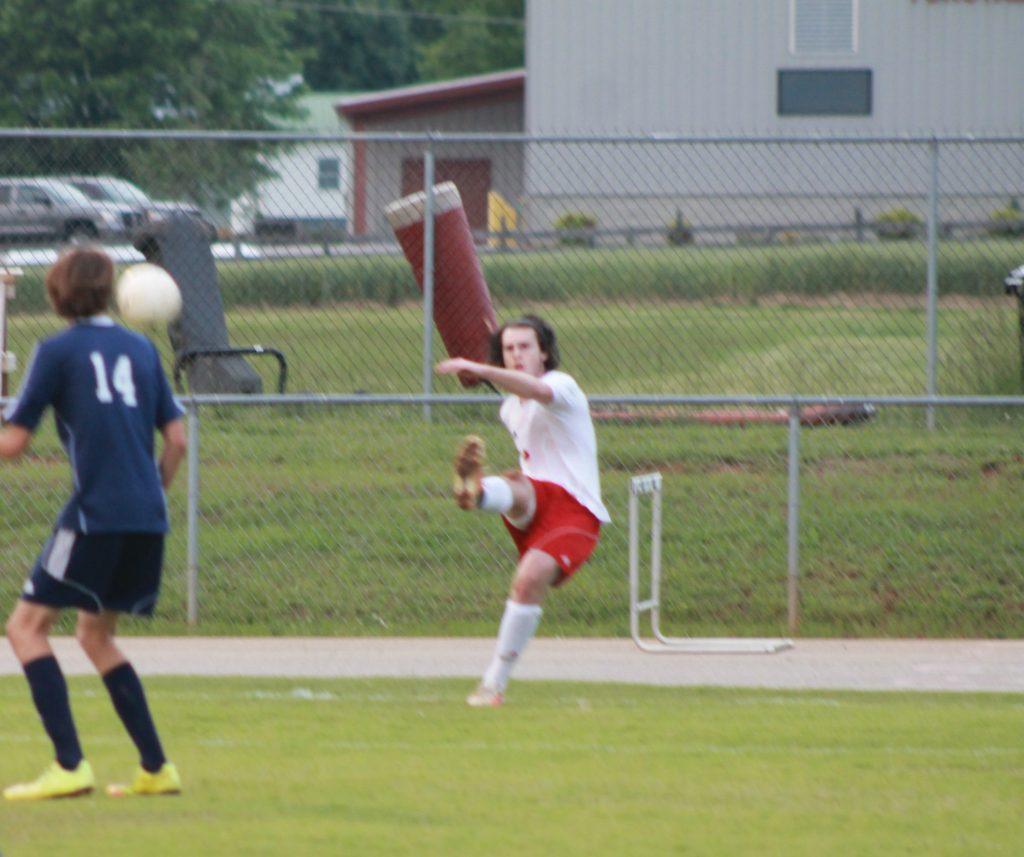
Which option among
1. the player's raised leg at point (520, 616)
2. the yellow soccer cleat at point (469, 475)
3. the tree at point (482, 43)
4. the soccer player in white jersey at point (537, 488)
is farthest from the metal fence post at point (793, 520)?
the tree at point (482, 43)

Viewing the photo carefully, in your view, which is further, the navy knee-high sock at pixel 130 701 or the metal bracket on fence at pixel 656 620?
the metal bracket on fence at pixel 656 620

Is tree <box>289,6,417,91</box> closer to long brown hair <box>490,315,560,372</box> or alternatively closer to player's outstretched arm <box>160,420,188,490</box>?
long brown hair <box>490,315,560,372</box>

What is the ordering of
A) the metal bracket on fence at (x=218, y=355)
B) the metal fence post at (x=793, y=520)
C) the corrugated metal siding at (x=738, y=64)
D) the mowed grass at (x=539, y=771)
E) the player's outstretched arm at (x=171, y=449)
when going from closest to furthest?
the mowed grass at (x=539, y=771) < the player's outstretched arm at (x=171, y=449) < the metal fence post at (x=793, y=520) < the metal bracket on fence at (x=218, y=355) < the corrugated metal siding at (x=738, y=64)

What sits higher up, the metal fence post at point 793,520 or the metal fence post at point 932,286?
the metal fence post at point 932,286

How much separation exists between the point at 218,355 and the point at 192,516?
3045 millimetres

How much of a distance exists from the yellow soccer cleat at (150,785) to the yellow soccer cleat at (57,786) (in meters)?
0.10

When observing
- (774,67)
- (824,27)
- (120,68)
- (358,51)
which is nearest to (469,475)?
(774,67)

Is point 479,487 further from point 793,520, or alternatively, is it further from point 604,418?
point 604,418

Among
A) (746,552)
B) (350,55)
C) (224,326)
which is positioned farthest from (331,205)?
(350,55)

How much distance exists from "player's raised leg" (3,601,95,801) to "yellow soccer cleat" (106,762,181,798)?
0.14m

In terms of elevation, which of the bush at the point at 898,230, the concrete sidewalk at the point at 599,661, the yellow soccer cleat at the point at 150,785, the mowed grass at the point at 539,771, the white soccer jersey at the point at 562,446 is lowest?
the concrete sidewalk at the point at 599,661

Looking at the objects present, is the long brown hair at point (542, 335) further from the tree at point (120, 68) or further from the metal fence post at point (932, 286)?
the tree at point (120, 68)

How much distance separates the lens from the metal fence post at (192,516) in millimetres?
9641

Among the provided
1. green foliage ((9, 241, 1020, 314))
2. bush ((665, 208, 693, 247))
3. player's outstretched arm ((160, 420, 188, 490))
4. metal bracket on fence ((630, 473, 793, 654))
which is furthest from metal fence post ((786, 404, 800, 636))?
player's outstretched arm ((160, 420, 188, 490))
